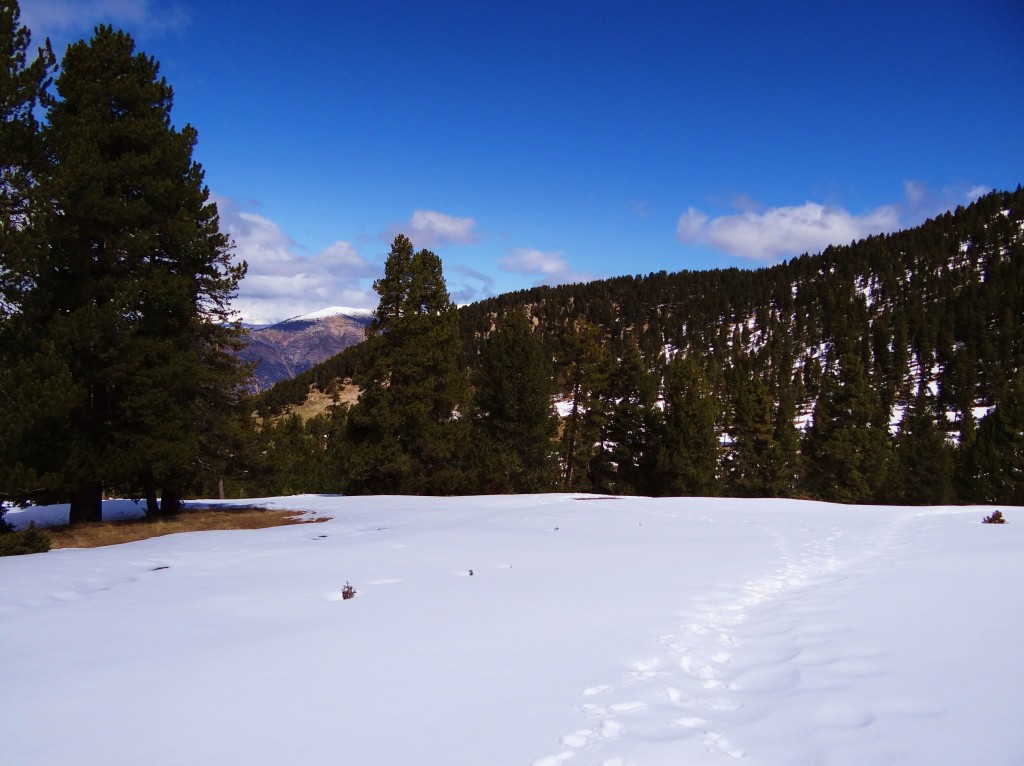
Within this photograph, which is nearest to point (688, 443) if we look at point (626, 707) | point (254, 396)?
point (254, 396)

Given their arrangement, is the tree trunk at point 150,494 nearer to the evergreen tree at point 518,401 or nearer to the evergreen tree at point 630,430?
the evergreen tree at point 518,401

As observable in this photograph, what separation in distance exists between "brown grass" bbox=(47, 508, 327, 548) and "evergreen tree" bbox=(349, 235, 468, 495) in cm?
784

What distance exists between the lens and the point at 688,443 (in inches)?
1490

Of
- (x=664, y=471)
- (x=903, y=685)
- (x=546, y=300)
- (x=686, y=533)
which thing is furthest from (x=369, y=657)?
(x=546, y=300)

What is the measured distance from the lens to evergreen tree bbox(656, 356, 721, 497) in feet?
121

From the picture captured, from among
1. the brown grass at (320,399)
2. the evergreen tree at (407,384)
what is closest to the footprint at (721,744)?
the evergreen tree at (407,384)

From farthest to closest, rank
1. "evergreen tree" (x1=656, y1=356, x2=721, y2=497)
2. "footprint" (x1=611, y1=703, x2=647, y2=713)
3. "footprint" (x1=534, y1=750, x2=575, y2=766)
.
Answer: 1. "evergreen tree" (x1=656, y1=356, x2=721, y2=497)
2. "footprint" (x1=611, y1=703, x2=647, y2=713)
3. "footprint" (x1=534, y1=750, x2=575, y2=766)

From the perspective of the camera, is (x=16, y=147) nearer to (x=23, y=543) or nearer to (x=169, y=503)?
(x=23, y=543)

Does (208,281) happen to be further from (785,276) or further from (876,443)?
(785,276)

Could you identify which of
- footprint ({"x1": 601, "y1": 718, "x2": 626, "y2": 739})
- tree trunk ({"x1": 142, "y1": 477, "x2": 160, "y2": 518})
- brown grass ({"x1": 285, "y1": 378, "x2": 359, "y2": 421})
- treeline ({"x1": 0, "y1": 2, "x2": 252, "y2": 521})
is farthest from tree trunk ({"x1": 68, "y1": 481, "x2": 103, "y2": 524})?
brown grass ({"x1": 285, "y1": 378, "x2": 359, "y2": 421})

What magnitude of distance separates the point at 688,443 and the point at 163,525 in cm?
3034

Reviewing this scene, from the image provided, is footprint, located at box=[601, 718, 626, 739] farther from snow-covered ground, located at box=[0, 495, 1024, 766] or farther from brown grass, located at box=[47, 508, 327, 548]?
brown grass, located at box=[47, 508, 327, 548]

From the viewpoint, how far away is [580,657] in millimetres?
5141

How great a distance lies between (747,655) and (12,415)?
1326 cm
